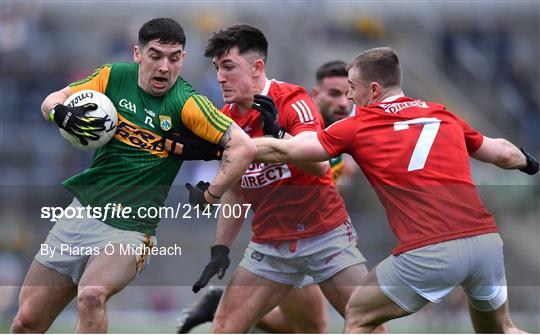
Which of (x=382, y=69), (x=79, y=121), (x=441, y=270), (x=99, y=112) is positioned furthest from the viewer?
(x=382, y=69)

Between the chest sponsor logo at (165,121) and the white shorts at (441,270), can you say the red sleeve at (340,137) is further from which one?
the chest sponsor logo at (165,121)

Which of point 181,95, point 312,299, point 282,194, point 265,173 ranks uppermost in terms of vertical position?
A: point 181,95

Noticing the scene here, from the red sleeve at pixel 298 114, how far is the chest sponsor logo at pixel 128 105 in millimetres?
1089

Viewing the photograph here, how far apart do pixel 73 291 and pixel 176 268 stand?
553 centimetres

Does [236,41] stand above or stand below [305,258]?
above

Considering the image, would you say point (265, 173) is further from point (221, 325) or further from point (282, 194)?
point (221, 325)

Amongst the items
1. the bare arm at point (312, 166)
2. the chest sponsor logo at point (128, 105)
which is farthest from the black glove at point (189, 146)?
the bare arm at point (312, 166)

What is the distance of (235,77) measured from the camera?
7289 millimetres

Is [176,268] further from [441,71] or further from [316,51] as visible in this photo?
[441,71]

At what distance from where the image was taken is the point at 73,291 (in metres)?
6.88

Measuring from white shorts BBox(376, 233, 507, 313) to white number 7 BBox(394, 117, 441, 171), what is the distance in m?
0.52

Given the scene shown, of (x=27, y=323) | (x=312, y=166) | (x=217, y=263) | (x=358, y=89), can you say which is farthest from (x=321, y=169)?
(x=27, y=323)

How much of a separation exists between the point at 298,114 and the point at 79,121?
5.13ft

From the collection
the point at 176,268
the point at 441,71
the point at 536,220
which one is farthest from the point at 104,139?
the point at 441,71
